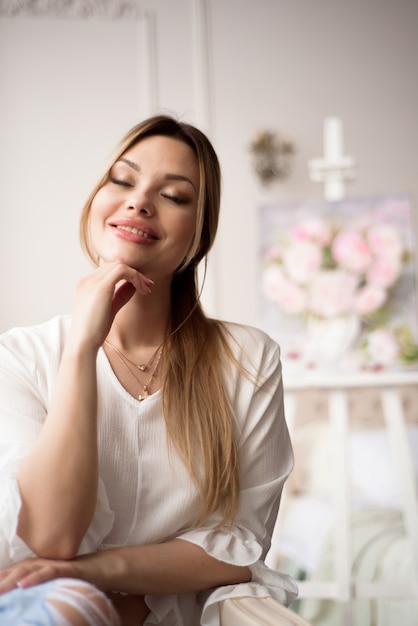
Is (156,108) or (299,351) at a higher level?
(156,108)

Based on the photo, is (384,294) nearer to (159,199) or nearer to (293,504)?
(293,504)

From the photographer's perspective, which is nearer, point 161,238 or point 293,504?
point 161,238

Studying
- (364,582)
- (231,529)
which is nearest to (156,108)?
(364,582)

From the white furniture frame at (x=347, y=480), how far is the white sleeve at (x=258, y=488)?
1231mm

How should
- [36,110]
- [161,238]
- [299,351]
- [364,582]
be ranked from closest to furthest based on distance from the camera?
[161,238] < [364,582] < [299,351] < [36,110]

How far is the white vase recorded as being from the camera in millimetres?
3094

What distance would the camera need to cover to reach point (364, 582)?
8.73ft

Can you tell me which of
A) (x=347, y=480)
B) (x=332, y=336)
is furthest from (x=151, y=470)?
(x=332, y=336)

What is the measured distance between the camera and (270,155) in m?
3.80

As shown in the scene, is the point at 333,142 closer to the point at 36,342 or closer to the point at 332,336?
the point at 332,336

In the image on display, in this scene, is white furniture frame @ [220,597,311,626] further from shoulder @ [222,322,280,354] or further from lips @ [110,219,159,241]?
lips @ [110,219,159,241]

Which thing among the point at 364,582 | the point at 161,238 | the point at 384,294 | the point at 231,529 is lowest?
the point at 364,582

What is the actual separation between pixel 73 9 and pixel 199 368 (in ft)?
9.34

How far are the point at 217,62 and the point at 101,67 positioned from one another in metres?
0.58
